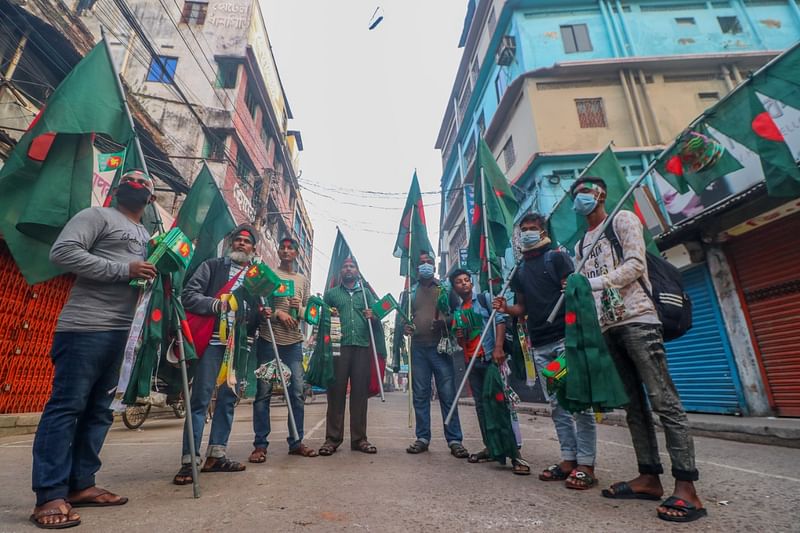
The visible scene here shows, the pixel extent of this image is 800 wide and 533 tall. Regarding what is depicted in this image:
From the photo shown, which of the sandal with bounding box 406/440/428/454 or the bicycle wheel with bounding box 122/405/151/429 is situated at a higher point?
the bicycle wheel with bounding box 122/405/151/429

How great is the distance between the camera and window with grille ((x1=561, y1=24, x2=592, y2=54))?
16.2 m

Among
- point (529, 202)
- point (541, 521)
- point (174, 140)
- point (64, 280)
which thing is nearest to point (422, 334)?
point (541, 521)

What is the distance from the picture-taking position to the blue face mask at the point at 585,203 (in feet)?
9.62

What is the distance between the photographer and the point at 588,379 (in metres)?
2.46

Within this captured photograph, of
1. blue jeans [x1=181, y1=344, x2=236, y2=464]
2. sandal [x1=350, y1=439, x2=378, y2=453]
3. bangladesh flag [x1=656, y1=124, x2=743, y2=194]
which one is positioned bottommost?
sandal [x1=350, y1=439, x2=378, y2=453]

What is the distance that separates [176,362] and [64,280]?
7486 millimetres

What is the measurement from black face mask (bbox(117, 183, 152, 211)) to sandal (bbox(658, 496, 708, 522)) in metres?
3.75

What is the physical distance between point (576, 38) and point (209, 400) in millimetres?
19213

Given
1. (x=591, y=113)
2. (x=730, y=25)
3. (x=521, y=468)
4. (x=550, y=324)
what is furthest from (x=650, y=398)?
(x=730, y=25)

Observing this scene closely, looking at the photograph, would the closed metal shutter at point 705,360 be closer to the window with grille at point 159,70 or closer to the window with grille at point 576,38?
the window with grille at point 576,38

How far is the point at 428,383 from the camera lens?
15.0 feet

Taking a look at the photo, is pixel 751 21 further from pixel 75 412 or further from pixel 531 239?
pixel 75 412

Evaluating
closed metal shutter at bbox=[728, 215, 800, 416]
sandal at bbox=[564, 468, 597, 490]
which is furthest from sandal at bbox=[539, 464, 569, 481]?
closed metal shutter at bbox=[728, 215, 800, 416]

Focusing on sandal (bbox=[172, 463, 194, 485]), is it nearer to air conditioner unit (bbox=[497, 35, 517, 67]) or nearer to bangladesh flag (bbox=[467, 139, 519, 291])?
bangladesh flag (bbox=[467, 139, 519, 291])
